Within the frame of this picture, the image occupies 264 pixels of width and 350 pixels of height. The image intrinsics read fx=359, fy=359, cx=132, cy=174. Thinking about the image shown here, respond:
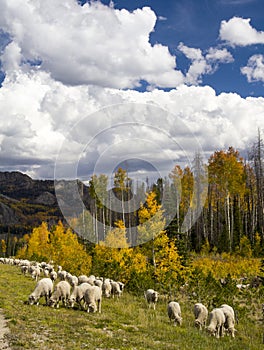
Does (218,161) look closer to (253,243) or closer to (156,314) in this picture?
(253,243)

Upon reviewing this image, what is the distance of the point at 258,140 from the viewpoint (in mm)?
46094

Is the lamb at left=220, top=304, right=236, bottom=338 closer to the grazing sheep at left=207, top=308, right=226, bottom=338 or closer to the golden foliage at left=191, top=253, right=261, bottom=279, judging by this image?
the grazing sheep at left=207, top=308, right=226, bottom=338

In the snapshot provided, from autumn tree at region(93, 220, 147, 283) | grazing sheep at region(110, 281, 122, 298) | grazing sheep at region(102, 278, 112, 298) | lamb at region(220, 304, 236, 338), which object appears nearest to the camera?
lamb at region(220, 304, 236, 338)

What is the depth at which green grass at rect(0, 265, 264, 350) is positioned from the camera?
12484 mm

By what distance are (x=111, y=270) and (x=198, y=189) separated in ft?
90.6

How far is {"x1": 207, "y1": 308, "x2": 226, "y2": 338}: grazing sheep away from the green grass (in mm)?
378

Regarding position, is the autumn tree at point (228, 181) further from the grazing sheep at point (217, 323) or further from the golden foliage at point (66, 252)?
the grazing sheep at point (217, 323)

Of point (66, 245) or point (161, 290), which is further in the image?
point (66, 245)

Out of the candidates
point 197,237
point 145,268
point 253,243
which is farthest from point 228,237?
point 145,268

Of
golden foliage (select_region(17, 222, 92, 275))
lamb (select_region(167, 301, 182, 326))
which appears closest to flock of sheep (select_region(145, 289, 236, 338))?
lamb (select_region(167, 301, 182, 326))

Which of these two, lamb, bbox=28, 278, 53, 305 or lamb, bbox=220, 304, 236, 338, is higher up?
lamb, bbox=28, 278, 53, 305

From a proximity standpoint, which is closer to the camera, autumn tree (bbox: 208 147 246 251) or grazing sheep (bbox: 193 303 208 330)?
grazing sheep (bbox: 193 303 208 330)

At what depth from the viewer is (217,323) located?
661 inches

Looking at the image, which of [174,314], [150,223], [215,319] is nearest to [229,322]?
[215,319]
